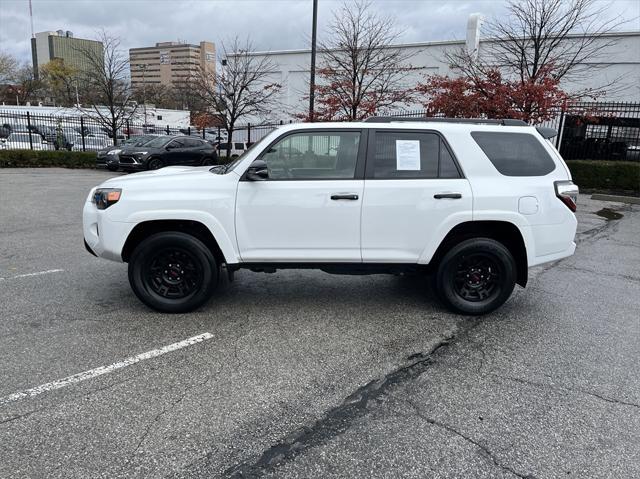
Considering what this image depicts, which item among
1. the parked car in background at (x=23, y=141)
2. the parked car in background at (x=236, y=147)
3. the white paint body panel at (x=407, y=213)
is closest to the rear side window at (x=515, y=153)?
the white paint body panel at (x=407, y=213)

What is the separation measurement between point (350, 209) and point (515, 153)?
5.68 ft

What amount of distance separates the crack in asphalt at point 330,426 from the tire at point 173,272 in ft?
6.45

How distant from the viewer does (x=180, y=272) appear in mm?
4754

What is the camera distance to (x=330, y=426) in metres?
3.01

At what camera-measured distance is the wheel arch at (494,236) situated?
188 inches

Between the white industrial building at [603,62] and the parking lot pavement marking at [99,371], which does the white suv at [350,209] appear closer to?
the parking lot pavement marking at [99,371]

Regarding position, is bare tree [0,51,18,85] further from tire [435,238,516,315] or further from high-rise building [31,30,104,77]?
tire [435,238,516,315]

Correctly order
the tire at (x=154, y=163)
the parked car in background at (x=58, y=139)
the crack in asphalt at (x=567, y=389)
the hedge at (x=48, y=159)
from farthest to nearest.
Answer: the parked car in background at (x=58, y=139), the hedge at (x=48, y=159), the tire at (x=154, y=163), the crack in asphalt at (x=567, y=389)

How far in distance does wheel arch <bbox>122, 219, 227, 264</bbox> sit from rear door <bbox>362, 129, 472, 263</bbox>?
1.45 m

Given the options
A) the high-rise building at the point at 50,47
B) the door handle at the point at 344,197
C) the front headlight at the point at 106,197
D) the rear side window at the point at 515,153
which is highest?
the high-rise building at the point at 50,47

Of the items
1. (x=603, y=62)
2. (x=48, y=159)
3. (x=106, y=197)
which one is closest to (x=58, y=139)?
(x=48, y=159)

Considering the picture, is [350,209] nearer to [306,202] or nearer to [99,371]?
[306,202]

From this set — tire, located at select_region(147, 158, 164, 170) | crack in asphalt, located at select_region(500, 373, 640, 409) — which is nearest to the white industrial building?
tire, located at select_region(147, 158, 164, 170)

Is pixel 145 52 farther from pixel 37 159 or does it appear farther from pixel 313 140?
pixel 313 140
